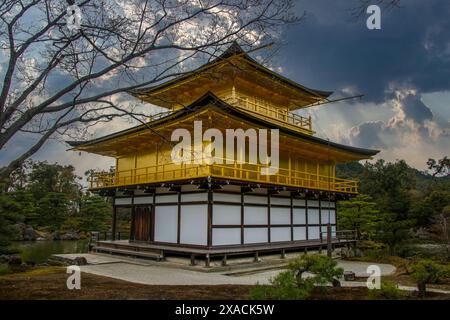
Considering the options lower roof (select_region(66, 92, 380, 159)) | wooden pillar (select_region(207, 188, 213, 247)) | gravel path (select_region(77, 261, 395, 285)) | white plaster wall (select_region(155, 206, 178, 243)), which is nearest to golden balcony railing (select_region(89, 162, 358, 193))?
wooden pillar (select_region(207, 188, 213, 247))

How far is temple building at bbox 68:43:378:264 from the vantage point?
16.0 m

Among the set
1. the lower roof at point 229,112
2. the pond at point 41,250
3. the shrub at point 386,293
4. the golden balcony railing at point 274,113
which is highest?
the golden balcony railing at point 274,113

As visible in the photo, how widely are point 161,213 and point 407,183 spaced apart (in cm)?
4668

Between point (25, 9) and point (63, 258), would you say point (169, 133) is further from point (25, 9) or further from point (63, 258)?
point (25, 9)

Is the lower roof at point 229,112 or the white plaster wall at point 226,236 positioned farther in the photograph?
the white plaster wall at point 226,236

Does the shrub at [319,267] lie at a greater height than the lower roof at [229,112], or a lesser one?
lesser

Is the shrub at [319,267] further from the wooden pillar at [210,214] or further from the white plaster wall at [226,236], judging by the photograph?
the white plaster wall at [226,236]

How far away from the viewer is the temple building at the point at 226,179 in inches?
631

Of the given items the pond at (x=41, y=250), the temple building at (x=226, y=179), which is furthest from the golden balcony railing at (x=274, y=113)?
the pond at (x=41, y=250)

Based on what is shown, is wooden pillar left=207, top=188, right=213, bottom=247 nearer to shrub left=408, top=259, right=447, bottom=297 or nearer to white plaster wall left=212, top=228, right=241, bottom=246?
white plaster wall left=212, top=228, right=241, bottom=246

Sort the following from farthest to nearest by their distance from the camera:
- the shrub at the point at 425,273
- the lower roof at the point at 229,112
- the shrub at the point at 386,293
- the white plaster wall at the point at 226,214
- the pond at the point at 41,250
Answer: the pond at the point at 41,250 < the white plaster wall at the point at 226,214 < the lower roof at the point at 229,112 < the shrub at the point at 425,273 < the shrub at the point at 386,293

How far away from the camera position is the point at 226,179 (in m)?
15.2

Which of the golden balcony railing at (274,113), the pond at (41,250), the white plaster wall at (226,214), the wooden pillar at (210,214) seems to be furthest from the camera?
the pond at (41,250)

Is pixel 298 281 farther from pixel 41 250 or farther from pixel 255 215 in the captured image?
pixel 41 250
